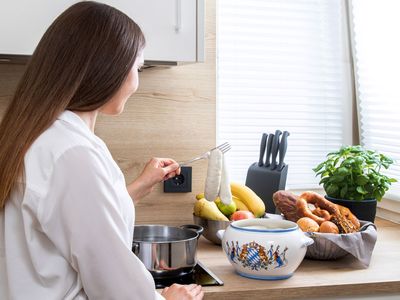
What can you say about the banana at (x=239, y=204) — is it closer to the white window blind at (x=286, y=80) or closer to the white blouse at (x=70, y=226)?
the white window blind at (x=286, y=80)

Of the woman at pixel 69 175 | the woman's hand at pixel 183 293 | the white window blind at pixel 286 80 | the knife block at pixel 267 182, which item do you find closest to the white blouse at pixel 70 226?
the woman at pixel 69 175

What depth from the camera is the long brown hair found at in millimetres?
1190

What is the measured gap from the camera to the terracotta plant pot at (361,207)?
2.09 metres

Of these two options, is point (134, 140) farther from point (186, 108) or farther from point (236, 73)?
point (236, 73)

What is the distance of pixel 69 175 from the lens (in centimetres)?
112

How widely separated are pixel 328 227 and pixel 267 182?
1.38 feet

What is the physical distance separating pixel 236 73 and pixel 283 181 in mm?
502

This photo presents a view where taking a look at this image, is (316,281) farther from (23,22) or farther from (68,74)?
(23,22)

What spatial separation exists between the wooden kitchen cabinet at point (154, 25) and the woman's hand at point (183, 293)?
655mm

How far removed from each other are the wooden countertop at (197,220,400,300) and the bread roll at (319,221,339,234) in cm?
9

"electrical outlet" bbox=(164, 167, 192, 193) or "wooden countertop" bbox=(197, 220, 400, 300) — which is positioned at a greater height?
"electrical outlet" bbox=(164, 167, 192, 193)

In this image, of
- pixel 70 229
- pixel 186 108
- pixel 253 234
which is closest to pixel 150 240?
pixel 253 234

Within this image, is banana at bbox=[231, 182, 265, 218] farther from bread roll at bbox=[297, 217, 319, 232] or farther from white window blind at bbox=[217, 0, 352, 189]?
white window blind at bbox=[217, 0, 352, 189]

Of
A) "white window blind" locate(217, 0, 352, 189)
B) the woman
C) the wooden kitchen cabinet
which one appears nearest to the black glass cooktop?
the woman
